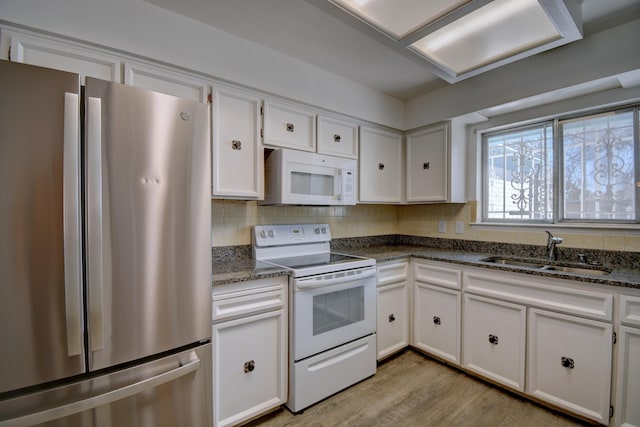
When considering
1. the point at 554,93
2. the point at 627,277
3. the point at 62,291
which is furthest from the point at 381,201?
the point at 62,291

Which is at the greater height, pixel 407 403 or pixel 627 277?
pixel 627 277

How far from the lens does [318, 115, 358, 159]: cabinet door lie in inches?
93.5

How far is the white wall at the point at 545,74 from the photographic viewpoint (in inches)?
68.9

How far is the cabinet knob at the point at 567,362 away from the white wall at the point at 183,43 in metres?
2.23

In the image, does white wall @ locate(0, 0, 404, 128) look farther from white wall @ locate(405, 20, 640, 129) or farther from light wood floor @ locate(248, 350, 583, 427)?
light wood floor @ locate(248, 350, 583, 427)

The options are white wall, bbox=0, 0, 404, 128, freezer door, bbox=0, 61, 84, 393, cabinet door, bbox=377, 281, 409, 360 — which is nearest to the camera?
freezer door, bbox=0, 61, 84, 393

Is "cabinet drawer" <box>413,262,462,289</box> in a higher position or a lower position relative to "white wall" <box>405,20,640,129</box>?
lower

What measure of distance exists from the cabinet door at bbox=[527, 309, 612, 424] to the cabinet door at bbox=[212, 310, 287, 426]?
1597 mm

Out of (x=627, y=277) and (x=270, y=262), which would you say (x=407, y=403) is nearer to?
(x=270, y=262)

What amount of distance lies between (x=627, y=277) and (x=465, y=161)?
4.91 feet

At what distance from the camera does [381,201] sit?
2.84m

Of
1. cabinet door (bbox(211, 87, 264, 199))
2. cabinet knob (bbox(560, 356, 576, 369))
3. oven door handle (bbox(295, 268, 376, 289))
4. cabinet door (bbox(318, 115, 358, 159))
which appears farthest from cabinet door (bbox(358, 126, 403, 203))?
cabinet knob (bbox(560, 356, 576, 369))

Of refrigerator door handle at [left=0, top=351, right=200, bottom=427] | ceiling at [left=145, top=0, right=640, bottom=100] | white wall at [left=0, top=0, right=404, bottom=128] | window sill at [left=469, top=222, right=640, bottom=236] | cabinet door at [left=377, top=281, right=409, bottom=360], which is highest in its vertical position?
ceiling at [left=145, top=0, right=640, bottom=100]

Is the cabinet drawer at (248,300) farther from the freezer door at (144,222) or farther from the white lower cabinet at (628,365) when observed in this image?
the white lower cabinet at (628,365)
